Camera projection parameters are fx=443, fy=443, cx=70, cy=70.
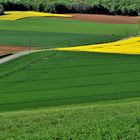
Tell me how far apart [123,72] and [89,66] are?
150 inches

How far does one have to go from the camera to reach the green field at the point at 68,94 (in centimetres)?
1016

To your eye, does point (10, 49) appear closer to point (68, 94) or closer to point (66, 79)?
point (66, 79)

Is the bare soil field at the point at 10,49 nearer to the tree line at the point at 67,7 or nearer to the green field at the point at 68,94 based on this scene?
the green field at the point at 68,94

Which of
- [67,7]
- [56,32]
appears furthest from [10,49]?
[67,7]

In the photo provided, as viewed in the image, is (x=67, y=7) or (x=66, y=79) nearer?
(x=66, y=79)

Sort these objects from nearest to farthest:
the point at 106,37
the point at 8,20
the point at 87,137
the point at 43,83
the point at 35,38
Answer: the point at 87,137 → the point at 43,83 → the point at 35,38 → the point at 106,37 → the point at 8,20

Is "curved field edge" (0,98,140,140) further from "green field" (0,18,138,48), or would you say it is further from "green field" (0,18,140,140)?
"green field" (0,18,138,48)

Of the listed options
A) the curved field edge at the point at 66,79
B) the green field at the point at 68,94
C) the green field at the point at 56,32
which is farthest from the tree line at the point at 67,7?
the curved field edge at the point at 66,79

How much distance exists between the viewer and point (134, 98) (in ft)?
73.7

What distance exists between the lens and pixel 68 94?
2402cm

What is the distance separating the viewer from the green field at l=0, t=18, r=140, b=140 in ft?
33.3

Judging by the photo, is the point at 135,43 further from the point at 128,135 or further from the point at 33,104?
the point at 128,135

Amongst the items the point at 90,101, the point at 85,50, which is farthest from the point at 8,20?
the point at 90,101

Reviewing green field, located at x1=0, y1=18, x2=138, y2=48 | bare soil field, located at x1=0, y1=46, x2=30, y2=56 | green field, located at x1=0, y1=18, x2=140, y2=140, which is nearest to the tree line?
green field, located at x1=0, y1=18, x2=138, y2=48
